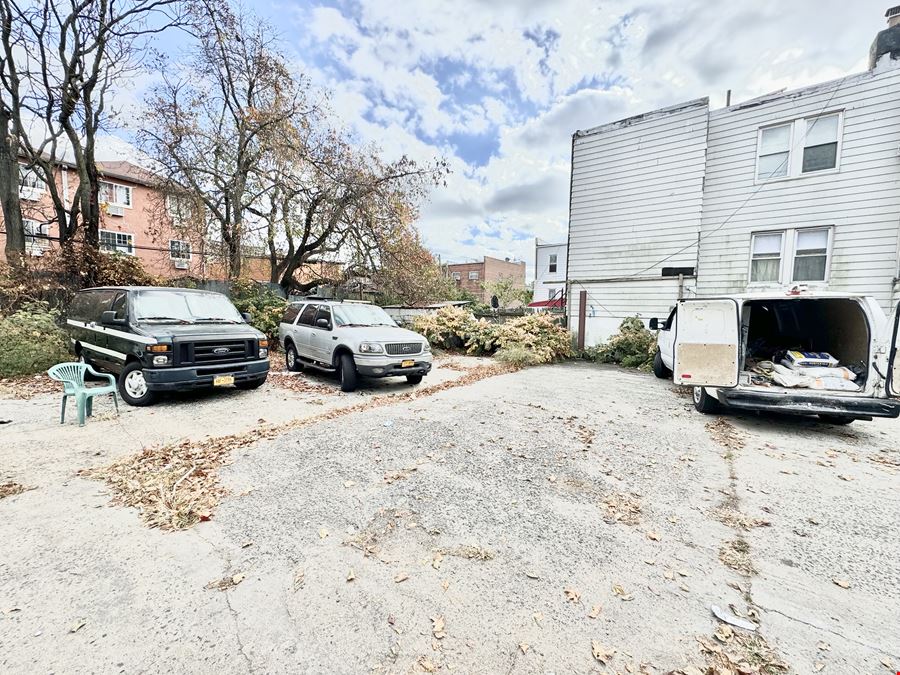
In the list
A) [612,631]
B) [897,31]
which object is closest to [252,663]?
[612,631]

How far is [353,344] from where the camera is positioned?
7.67m

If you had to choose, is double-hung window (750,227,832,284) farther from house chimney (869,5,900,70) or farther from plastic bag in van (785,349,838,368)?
plastic bag in van (785,349,838,368)

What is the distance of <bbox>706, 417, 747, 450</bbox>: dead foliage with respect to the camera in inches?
203

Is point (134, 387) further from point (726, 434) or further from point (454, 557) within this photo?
point (726, 434)

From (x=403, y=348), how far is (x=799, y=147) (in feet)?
37.9

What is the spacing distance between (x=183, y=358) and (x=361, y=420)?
10.1ft

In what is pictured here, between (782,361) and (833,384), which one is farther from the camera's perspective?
(782,361)

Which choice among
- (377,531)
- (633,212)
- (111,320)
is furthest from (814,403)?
(111,320)

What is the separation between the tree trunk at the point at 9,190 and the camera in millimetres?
10094

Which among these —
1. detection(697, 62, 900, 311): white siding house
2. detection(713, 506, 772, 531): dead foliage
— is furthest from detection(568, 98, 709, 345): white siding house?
detection(713, 506, 772, 531): dead foliage

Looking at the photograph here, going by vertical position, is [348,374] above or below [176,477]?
above

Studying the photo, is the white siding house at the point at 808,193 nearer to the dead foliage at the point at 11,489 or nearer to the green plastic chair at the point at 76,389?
the green plastic chair at the point at 76,389

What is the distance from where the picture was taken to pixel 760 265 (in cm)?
1088

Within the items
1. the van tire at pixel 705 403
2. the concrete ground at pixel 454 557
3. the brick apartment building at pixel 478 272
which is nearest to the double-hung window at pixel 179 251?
the concrete ground at pixel 454 557
